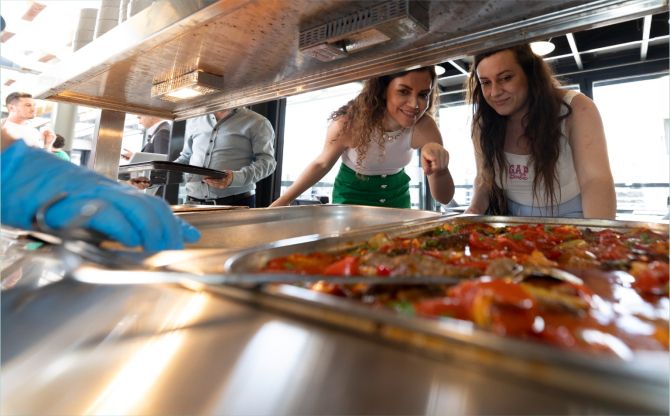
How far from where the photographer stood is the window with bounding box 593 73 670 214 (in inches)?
272

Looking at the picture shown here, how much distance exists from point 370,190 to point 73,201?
87.2 inches

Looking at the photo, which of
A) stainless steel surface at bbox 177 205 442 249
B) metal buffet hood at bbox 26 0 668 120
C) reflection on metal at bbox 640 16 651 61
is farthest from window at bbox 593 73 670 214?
metal buffet hood at bbox 26 0 668 120

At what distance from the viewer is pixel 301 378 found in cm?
46

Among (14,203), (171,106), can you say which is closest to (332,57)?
(14,203)

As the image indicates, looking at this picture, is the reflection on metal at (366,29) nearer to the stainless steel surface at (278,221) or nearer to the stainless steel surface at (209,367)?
the stainless steel surface at (278,221)

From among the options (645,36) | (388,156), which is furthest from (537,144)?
(645,36)

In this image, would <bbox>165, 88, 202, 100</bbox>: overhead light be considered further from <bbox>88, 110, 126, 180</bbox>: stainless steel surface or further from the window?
the window

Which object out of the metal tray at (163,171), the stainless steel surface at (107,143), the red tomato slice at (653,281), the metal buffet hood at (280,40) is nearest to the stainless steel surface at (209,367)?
the red tomato slice at (653,281)

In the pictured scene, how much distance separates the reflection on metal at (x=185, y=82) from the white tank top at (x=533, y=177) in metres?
1.86

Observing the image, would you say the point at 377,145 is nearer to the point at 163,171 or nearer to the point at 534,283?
the point at 163,171

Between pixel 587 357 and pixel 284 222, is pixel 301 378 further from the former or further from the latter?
pixel 284 222

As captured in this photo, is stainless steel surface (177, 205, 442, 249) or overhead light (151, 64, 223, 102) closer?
stainless steel surface (177, 205, 442, 249)

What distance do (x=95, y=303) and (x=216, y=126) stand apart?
326 centimetres

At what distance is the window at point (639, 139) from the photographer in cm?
690
